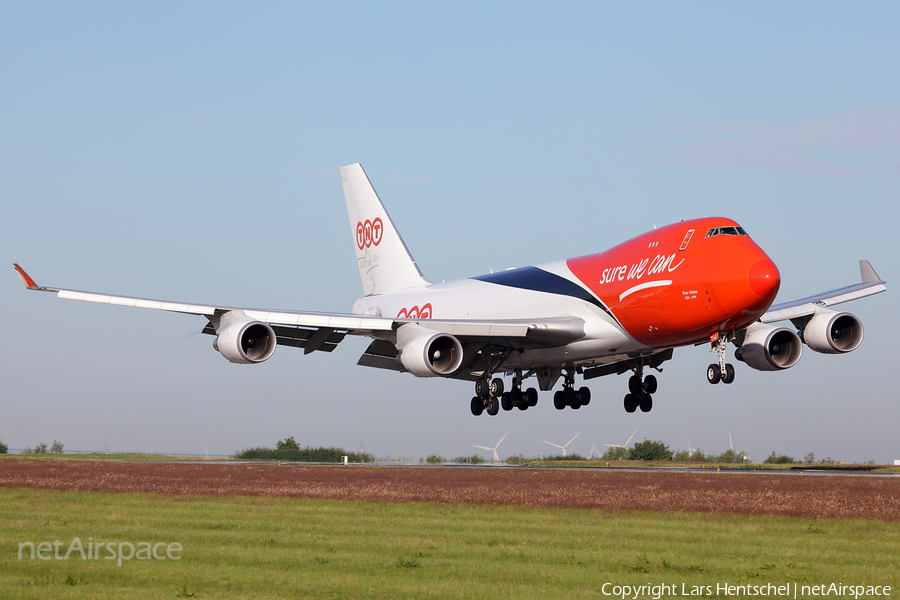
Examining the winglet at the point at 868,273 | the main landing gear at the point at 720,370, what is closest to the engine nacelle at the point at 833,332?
the winglet at the point at 868,273

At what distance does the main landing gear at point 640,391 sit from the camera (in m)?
46.9

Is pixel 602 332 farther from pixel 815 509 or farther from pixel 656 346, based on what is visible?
pixel 815 509

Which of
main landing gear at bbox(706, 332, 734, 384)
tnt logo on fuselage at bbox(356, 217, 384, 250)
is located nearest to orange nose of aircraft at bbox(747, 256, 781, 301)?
main landing gear at bbox(706, 332, 734, 384)

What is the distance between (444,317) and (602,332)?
39.0 feet

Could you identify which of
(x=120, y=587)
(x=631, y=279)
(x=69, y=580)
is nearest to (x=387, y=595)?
Result: (x=120, y=587)

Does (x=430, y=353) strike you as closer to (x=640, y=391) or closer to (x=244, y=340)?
(x=244, y=340)

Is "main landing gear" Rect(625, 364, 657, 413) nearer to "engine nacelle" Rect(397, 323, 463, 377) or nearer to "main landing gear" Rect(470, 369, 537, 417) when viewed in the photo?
"main landing gear" Rect(470, 369, 537, 417)

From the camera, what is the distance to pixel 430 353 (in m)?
42.5

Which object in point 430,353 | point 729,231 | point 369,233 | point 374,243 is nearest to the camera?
point 729,231

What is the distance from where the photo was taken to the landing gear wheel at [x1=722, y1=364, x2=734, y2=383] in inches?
1453

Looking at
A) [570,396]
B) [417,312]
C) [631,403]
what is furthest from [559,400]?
[417,312]

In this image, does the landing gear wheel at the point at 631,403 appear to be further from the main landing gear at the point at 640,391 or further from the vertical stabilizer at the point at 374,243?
the vertical stabilizer at the point at 374,243

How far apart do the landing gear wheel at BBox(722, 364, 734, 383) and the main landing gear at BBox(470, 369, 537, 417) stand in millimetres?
14404

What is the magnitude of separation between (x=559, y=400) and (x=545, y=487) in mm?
11500
